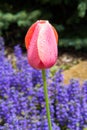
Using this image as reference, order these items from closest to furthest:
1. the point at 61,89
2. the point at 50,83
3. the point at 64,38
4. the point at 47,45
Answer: the point at 47,45 < the point at 61,89 < the point at 50,83 < the point at 64,38

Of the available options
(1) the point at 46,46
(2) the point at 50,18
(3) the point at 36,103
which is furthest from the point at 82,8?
(1) the point at 46,46

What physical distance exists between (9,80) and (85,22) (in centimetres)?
303

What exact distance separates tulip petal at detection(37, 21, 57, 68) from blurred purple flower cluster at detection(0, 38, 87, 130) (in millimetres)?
1220

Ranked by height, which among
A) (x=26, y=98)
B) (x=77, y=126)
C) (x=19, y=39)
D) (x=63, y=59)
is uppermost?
(x=19, y=39)

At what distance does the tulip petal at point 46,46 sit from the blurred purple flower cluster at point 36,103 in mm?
1220

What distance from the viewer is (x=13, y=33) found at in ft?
23.0

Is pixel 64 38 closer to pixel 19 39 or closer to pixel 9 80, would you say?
pixel 19 39

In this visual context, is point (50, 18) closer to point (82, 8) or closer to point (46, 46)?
point (82, 8)

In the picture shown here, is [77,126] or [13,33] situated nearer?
[77,126]

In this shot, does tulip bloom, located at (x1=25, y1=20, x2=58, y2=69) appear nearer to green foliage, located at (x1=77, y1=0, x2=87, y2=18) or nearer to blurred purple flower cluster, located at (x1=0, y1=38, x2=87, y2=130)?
blurred purple flower cluster, located at (x1=0, y1=38, x2=87, y2=130)

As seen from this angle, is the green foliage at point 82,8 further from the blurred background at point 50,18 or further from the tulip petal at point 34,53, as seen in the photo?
the tulip petal at point 34,53

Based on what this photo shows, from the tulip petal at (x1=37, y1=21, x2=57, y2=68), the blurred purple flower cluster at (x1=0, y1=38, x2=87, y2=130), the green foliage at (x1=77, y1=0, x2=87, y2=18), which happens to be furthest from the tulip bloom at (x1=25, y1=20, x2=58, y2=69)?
the green foliage at (x1=77, y1=0, x2=87, y2=18)

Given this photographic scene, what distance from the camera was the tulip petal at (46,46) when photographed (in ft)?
5.72

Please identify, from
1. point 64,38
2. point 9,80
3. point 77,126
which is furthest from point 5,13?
point 77,126
